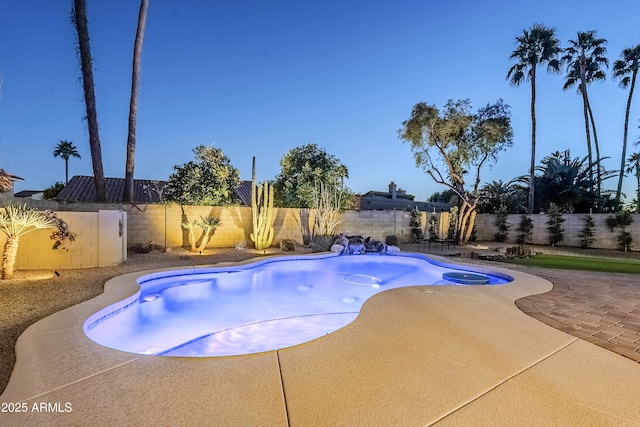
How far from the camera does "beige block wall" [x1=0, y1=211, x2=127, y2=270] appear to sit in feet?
19.9

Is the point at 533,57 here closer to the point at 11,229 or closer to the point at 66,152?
the point at 11,229

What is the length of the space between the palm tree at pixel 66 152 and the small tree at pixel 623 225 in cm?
3932

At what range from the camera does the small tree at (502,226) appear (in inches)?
615

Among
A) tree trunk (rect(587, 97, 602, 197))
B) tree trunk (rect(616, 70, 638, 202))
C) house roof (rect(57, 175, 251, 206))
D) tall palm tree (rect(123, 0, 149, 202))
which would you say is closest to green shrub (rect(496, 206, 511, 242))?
tree trunk (rect(587, 97, 602, 197))

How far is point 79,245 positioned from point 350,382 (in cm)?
675

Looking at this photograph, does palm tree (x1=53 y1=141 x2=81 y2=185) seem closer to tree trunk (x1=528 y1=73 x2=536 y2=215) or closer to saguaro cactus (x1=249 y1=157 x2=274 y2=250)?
saguaro cactus (x1=249 y1=157 x2=274 y2=250)

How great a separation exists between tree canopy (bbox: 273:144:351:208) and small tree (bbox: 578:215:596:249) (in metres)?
10.1

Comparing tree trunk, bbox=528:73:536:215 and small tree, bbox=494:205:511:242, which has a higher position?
tree trunk, bbox=528:73:536:215

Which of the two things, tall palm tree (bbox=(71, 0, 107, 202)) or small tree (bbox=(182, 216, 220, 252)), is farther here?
small tree (bbox=(182, 216, 220, 252))

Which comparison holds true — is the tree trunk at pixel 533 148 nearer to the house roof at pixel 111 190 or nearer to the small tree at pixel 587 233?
the small tree at pixel 587 233

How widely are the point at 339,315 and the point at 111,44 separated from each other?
45.4 feet

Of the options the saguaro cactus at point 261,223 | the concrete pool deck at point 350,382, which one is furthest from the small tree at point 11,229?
the saguaro cactus at point 261,223

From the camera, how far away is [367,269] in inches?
327

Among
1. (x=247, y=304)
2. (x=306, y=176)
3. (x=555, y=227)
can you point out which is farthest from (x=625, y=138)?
(x=247, y=304)
